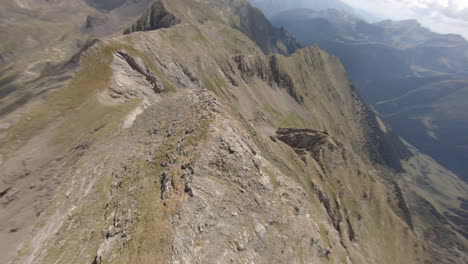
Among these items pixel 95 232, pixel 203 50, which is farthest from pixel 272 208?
pixel 203 50

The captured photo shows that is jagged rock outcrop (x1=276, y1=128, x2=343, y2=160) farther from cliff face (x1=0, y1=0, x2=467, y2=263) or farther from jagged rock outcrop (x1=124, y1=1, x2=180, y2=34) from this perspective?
jagged rock outcrop (x1=124, y1=1, x2=180, y2=34)

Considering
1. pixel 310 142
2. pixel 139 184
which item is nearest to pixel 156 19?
pixel 310 142

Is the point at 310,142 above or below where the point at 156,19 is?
below

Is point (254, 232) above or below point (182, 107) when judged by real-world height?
below

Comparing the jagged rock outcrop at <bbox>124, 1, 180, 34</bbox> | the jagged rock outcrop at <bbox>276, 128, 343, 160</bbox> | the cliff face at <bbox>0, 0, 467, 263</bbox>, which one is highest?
the jagged rock outcrop at <bbox>124, 1, 180, 34</bbox>

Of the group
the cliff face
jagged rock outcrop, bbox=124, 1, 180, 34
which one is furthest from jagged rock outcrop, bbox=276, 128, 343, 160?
jagged rock outcrop, bbox=124, 1, 180, 34

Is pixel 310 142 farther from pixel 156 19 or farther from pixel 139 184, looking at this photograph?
pixel 156 19

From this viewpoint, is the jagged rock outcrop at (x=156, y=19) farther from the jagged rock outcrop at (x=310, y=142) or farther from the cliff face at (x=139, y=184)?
the jagged rock outcrop at (x=310, y=142)

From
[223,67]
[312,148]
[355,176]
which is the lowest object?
[355,176]

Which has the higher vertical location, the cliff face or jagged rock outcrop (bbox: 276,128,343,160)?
the cliff face

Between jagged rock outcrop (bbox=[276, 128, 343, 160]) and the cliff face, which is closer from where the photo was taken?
the cliff face

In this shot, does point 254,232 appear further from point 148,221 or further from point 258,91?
point 258,91
